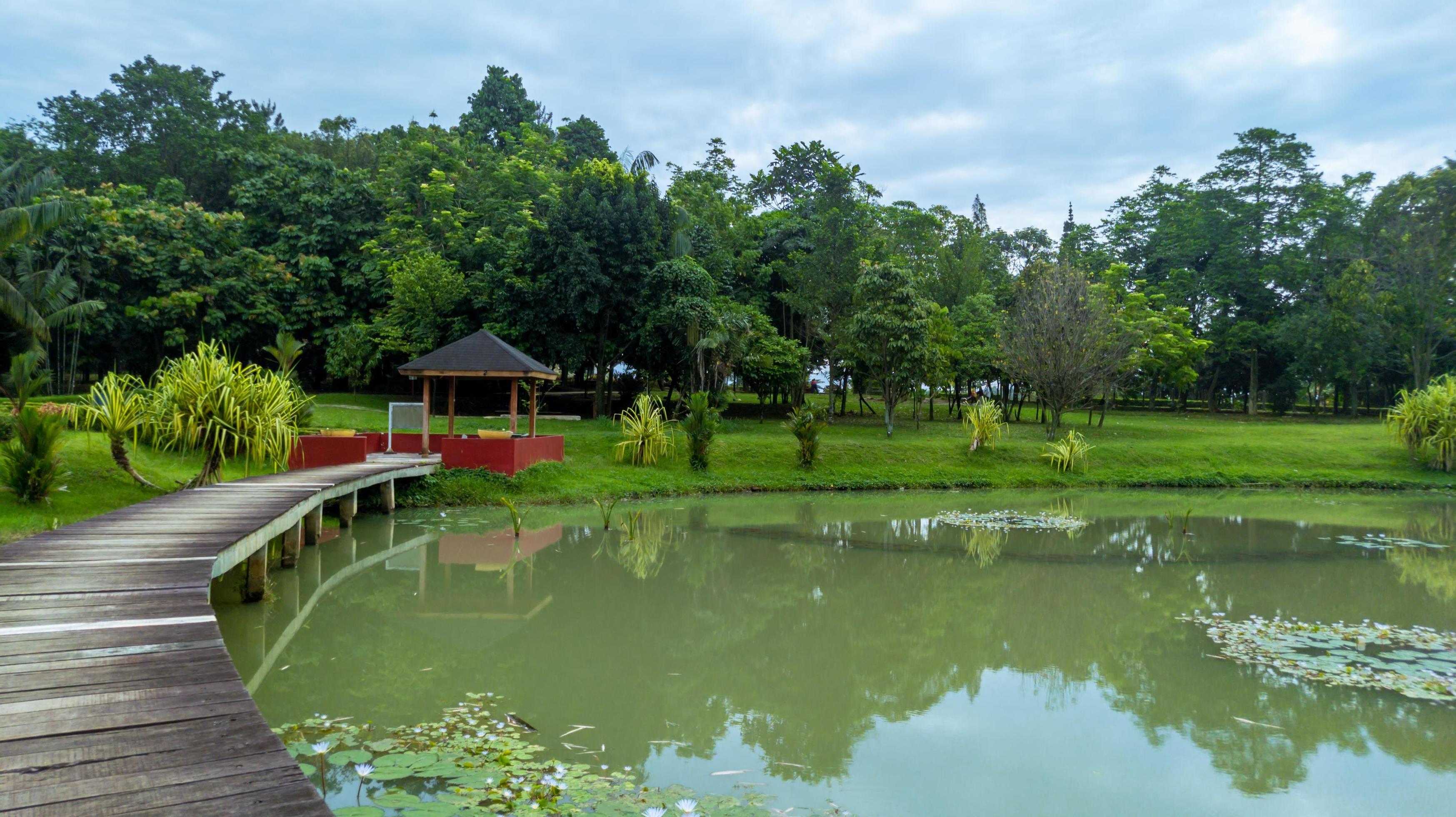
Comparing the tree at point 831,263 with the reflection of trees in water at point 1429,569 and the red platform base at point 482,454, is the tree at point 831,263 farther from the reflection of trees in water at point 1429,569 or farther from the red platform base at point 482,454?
the reflection of trees in water at point 1429,569

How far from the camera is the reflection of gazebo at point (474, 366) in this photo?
13.6 meters

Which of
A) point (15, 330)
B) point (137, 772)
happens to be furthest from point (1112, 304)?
point (15, 330)

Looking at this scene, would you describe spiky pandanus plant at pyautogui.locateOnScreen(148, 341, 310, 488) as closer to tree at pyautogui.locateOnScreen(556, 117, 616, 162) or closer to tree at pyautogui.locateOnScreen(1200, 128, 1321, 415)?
tree at pyautogui.locateOnScreen(556, 117, 616, 162)

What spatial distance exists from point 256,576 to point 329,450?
637 cm

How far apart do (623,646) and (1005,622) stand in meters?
3.30

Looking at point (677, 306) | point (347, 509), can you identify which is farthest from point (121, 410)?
point (677, 306)

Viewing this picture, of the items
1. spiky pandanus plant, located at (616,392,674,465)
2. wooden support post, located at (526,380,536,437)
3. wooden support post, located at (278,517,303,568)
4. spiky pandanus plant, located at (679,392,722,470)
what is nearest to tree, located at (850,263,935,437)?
spiky pandanus plant, located at (679,392,722,470)

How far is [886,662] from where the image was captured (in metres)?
5.77

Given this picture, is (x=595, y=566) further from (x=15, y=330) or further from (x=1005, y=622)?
(x=15, y=330)

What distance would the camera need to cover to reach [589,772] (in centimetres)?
376

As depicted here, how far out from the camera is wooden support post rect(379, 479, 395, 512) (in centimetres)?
1181

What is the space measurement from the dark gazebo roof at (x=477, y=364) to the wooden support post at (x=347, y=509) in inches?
127

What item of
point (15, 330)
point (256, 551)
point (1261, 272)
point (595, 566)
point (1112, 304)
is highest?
point (1261, 272)

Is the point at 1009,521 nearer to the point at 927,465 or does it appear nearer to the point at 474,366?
the point at 927,465
